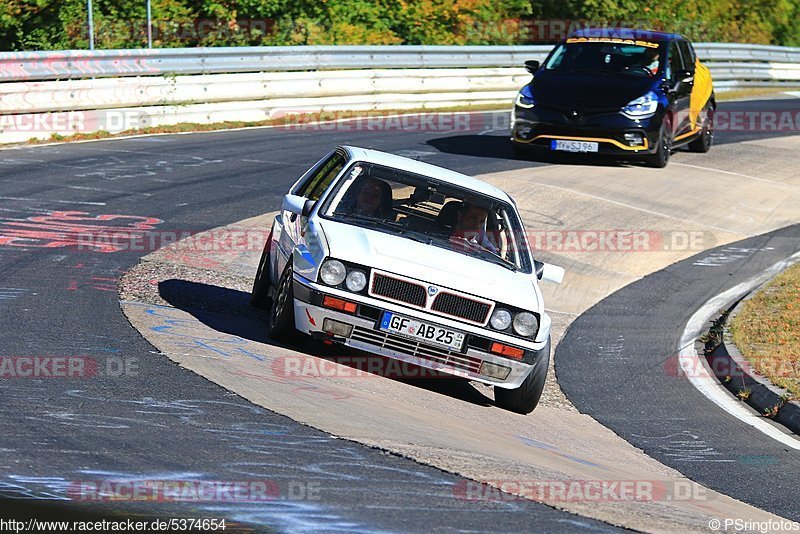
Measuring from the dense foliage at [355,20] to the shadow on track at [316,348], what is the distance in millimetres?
14637

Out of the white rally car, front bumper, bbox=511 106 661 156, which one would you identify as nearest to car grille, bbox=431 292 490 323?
the white rally car

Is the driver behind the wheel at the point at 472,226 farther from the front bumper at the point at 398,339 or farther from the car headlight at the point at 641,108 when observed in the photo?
the car headlight at the point at 641,108

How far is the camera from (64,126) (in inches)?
721

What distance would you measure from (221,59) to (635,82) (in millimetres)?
7204

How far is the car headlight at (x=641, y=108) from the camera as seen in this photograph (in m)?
17.6

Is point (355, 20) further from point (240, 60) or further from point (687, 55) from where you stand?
point (687, 55)

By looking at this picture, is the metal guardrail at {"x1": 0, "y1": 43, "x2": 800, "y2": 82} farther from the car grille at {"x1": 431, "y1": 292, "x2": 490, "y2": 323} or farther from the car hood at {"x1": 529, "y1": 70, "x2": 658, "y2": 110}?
the car grille at {"x1": 431, "y1": 292, "x2": 490, "y2": 323}

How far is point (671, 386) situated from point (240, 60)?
42.6 ft

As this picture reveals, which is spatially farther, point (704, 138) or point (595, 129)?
point (704, 138)

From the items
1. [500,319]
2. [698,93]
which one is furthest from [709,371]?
[698,93]

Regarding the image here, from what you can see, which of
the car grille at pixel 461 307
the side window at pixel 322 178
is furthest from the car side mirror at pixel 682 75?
the car grille at pixel 461 307

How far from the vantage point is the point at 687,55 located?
19.8 metres

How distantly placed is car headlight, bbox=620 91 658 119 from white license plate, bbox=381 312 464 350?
10129mm

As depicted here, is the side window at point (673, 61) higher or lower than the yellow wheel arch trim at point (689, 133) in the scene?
higher
